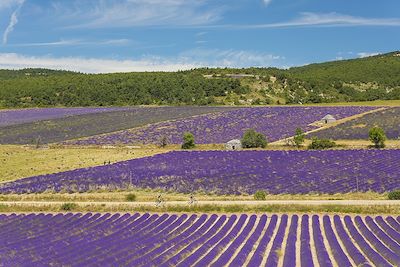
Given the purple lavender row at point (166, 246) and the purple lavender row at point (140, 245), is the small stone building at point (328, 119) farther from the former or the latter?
the purple lavender row at point (140, 245)

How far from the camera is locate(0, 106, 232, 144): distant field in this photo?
92.7 metres

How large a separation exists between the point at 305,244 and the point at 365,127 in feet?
207

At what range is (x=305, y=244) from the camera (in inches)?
1148

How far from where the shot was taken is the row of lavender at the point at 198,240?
26.1 m

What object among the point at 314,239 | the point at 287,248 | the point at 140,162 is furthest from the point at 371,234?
the point at 140,162

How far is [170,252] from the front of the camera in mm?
27812

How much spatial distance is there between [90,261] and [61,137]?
69171 mm

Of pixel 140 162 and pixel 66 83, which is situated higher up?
pixel 66 83

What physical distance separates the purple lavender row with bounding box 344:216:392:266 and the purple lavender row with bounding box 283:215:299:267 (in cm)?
325

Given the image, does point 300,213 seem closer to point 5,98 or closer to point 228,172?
point 228,172

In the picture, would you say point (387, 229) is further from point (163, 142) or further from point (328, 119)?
point (328, 119)

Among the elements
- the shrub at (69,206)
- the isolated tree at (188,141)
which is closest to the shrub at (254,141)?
the isolated tree at (188,141)

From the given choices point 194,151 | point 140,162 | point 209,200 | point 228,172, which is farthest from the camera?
point 194,151

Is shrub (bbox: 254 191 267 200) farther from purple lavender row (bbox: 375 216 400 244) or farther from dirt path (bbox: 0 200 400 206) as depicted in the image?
purple lavender row (bbox: 375 216 400 244)
